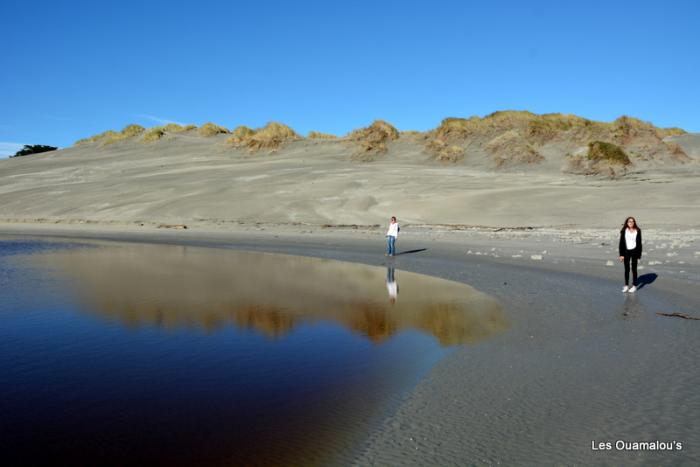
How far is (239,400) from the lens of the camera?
5.30m

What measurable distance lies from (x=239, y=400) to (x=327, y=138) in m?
46.3

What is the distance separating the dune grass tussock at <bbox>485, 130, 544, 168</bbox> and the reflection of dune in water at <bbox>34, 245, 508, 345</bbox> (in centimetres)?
2511

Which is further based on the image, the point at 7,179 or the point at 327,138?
the point at 327,138

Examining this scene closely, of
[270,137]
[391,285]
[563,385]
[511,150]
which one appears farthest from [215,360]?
[270,137]

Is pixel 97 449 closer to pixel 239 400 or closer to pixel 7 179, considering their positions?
pixel 239 400

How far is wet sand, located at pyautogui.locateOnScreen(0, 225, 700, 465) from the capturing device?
4.09m

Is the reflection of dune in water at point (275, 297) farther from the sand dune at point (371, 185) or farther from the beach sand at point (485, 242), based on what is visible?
the sand dune at point (371, 185)

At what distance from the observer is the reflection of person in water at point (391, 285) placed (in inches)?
432

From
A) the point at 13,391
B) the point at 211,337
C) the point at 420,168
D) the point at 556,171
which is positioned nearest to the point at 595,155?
the point at 556,171

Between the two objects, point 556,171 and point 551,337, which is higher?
point 556,171

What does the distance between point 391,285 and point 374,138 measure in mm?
33778

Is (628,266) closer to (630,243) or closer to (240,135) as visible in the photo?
(630,243)

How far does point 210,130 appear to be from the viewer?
5650cm

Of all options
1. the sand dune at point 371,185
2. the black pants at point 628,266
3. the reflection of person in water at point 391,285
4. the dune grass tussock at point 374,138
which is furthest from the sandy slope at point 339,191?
the black pants at point 628,266
